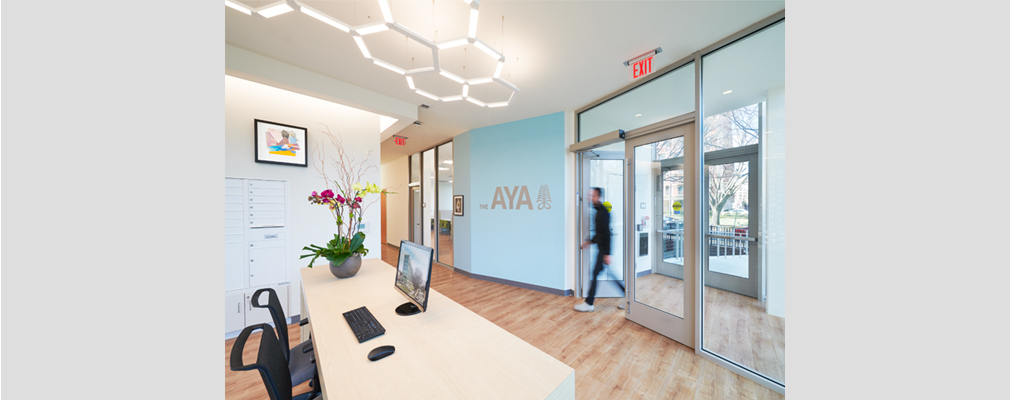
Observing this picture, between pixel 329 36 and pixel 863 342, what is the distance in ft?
9.93

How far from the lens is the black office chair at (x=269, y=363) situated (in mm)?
864

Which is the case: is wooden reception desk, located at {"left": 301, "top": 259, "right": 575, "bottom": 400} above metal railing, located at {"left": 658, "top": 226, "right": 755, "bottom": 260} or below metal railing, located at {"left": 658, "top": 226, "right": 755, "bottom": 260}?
below

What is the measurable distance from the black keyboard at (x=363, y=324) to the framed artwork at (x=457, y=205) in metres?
3.48

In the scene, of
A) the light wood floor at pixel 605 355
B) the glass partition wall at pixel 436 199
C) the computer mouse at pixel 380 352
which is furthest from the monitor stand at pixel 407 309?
the glass partition wall at pixel 436 199

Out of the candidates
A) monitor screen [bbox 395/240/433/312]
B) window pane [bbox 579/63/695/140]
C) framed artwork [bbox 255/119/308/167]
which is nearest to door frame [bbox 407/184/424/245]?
framed artwork [bbox 255/119/308/167]

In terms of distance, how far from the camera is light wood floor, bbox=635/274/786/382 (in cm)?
218

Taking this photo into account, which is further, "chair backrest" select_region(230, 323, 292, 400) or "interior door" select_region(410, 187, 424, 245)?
"interior door" select_region(410, 187, 424, 245)

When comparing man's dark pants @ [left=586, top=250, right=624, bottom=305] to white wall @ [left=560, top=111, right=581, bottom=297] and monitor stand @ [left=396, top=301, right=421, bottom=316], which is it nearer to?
white wall @ [left=560, top=111, right=581, bottom=297]

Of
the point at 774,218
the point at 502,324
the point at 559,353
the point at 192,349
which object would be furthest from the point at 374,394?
the point at 774,218

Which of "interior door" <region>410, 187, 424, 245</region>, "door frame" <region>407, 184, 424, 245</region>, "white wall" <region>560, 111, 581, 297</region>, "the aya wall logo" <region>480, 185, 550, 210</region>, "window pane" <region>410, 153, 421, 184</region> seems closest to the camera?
"white wall" <region>560, 111, 581, 297</region>

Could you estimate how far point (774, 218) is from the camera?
86.0 inches

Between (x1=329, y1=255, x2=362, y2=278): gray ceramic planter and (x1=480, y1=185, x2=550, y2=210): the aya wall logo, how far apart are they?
2.47 m

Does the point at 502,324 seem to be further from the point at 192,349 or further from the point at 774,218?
the point at 192,349

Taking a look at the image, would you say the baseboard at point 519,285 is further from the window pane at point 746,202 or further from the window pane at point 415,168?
the window pane at point 415,168
